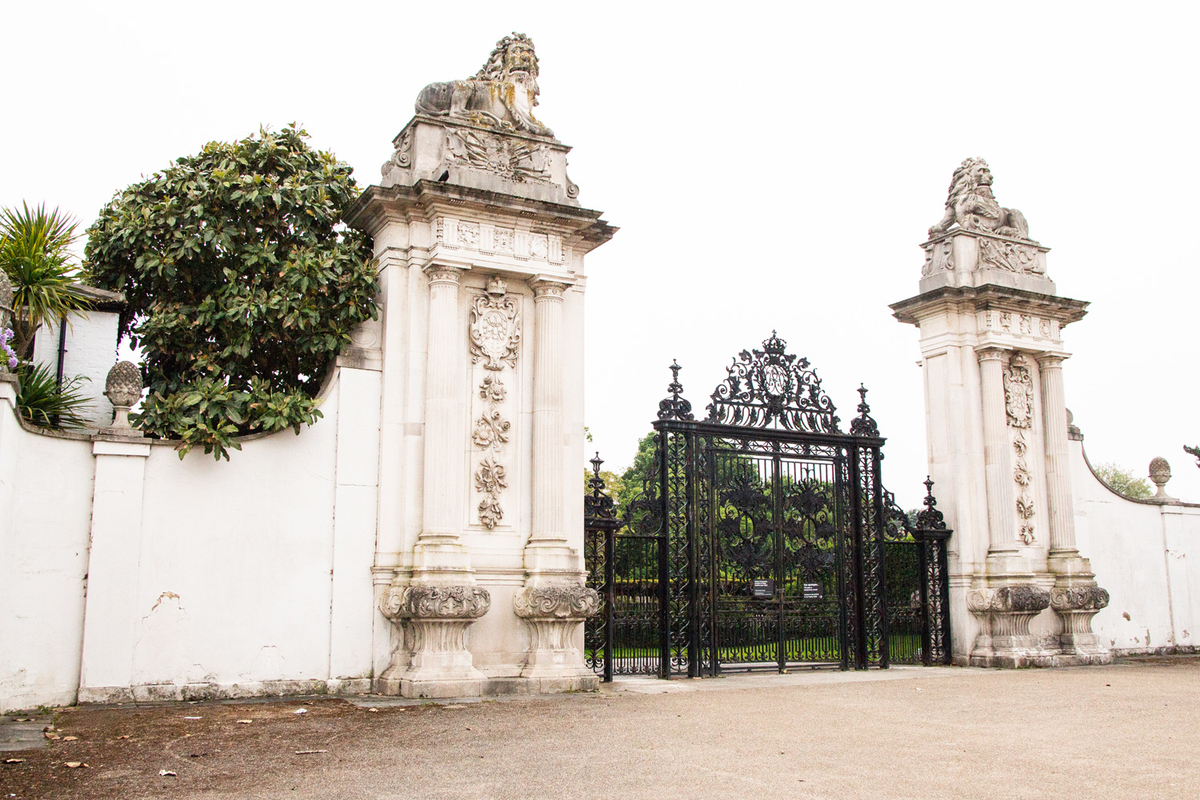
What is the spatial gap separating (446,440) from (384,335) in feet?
4.51

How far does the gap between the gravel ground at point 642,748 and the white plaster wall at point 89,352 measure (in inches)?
142

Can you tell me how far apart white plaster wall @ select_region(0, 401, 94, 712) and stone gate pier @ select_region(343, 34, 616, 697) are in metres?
2.83

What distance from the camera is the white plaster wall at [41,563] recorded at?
367 inches

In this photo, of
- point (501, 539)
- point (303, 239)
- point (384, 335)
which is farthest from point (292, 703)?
point (303, 239)

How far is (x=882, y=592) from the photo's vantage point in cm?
1481

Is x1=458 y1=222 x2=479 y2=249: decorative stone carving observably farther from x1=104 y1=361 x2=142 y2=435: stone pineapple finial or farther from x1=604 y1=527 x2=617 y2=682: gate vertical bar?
x1=604 y1=527 x2=617 y2=682: gate vertical bar

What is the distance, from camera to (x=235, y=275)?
37.2 feet

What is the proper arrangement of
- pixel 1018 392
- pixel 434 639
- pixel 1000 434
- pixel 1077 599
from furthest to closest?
pixel 1018 392, pixel 1000 434, pixel 1077 599, pixel 434 639

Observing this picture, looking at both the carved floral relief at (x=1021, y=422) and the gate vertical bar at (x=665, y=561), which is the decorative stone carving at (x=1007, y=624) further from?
the gate vertical bar at (x=665, y=561)

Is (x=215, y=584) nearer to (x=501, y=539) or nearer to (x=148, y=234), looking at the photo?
(x=501, y=539)

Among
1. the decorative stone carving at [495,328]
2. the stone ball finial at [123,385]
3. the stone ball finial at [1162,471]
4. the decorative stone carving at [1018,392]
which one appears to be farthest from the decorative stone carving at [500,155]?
the stone ball finial at [1162,471]

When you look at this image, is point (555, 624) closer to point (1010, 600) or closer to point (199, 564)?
point (199, 564)

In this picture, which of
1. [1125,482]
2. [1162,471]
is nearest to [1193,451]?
[1162,471]

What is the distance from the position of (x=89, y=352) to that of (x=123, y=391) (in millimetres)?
1959
